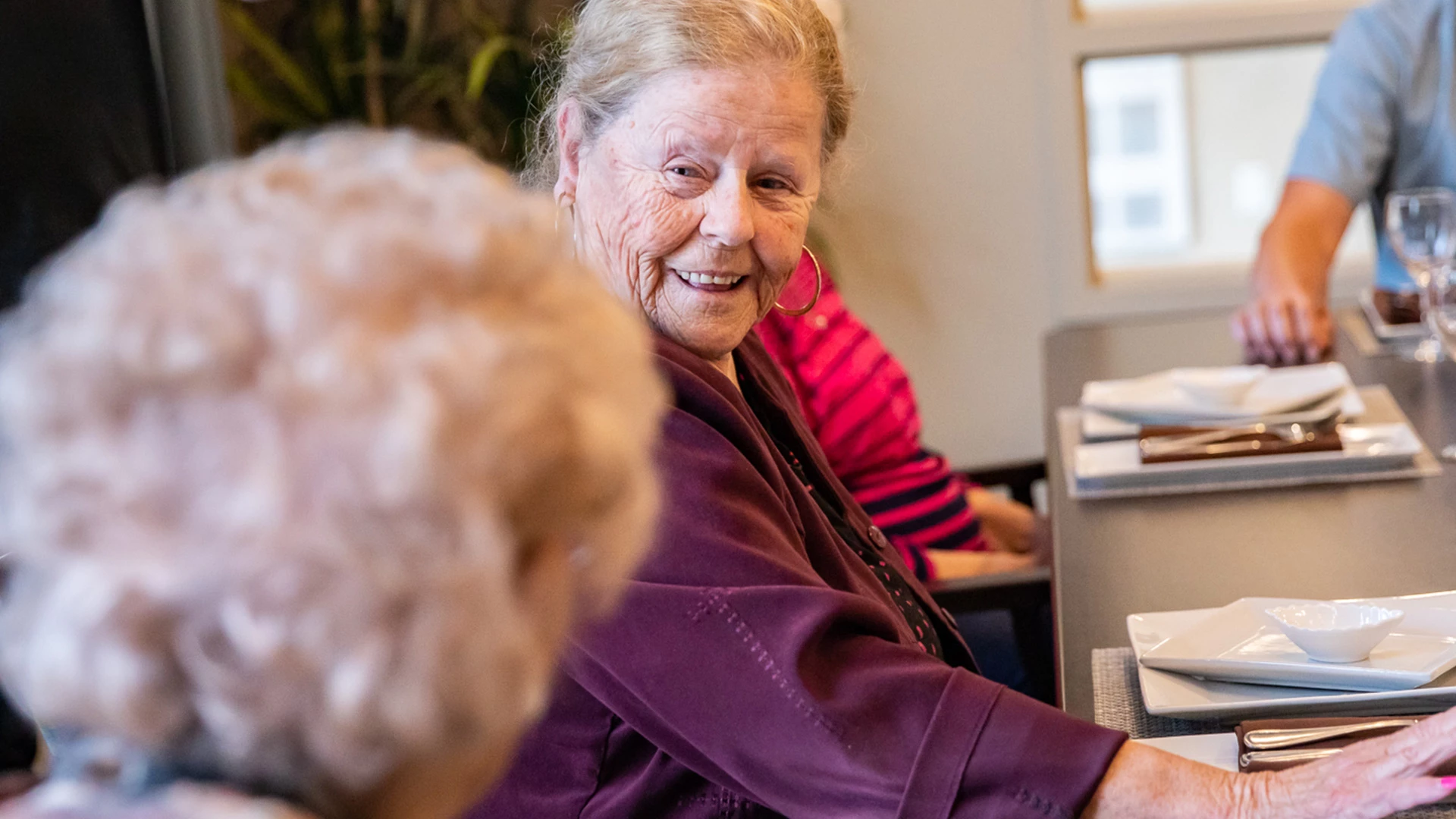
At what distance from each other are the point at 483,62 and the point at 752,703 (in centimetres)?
256

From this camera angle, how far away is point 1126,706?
3.69ft

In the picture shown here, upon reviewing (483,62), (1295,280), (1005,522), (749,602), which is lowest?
(1005,522)

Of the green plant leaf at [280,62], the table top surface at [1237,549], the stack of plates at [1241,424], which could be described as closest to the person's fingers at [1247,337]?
the stack of plates at [1241,424]

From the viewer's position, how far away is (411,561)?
1.60 feet

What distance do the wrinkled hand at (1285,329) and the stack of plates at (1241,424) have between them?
0.16 meters

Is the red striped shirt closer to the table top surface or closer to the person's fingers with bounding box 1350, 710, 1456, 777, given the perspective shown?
the table top surface

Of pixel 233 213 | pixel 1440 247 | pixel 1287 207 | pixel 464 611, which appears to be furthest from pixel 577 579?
pixel 1287 207

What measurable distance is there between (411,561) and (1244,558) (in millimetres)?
1126

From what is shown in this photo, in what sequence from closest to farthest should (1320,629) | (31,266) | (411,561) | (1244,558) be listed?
(411,561), (1320,629), (1244,558), (31,266)

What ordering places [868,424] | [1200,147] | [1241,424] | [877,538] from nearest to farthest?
[877,538], [1241,424], [868,424], [1200,147]

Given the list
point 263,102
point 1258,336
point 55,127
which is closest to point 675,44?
point 55,127

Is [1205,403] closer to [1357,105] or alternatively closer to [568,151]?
[568,151]

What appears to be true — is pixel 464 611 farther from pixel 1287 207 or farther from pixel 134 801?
pixel 1287 207

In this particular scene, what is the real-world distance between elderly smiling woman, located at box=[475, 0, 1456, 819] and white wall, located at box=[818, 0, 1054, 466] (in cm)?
239
